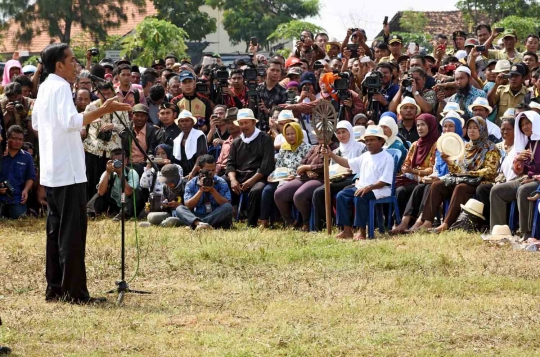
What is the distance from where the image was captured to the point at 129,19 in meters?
62.0

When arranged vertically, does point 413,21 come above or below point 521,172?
above

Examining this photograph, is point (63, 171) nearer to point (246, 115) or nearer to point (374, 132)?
point (374, 132)

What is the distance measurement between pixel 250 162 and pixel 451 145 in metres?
2.93

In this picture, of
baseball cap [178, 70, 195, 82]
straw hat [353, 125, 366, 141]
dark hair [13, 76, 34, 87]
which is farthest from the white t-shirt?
dark hair [13, 76, 34, 87]

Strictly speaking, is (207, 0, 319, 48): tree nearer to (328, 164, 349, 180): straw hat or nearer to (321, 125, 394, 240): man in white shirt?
(328, 164, 349, 180): straw hat

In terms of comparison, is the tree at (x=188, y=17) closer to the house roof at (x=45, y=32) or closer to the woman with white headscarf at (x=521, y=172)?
the house roof at (x=45, y=32)

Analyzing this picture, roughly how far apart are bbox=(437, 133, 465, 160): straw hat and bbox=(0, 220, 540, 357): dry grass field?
107cm

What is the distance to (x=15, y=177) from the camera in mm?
15031

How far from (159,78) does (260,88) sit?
2428 mm

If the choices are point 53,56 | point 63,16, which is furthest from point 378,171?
point 63,16

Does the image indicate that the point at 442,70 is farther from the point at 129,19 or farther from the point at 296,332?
the point at 129,19

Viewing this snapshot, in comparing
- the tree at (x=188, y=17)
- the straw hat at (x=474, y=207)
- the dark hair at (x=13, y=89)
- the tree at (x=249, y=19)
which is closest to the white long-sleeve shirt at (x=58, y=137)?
the straw hat at (x=474, y=207)

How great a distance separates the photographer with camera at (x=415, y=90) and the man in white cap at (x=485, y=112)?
0.71 m

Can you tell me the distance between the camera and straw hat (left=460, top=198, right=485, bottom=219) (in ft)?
41.0
